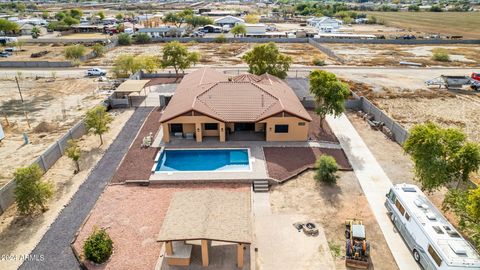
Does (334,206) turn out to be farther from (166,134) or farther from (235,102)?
(166,134)

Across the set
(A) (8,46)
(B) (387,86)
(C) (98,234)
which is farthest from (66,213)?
(A) (8,46)

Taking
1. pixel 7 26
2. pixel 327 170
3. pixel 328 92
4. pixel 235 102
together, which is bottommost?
pixel 327 170

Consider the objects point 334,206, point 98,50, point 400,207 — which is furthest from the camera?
point 98,50

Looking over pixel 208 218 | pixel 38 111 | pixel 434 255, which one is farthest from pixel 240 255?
pixel 38 111

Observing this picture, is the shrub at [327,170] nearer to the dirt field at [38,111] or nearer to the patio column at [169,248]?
the patio column at [169,248]

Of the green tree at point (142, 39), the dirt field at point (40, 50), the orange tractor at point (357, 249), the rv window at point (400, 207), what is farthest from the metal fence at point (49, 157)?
the green tree at point (142, 39)

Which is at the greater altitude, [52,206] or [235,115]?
[235,115]
